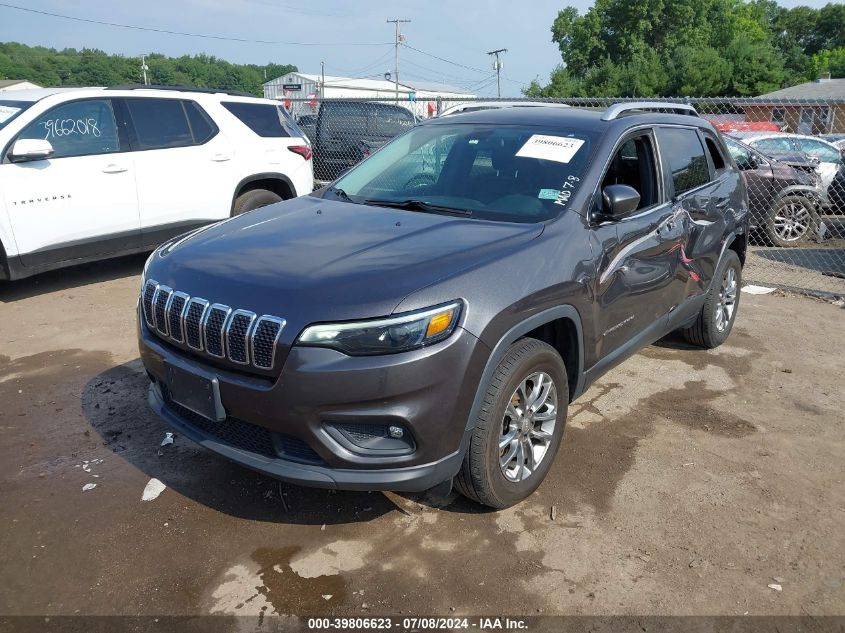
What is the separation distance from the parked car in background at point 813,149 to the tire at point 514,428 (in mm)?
9342

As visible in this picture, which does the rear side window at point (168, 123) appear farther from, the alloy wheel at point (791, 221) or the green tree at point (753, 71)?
the green tree at point (753, 71)

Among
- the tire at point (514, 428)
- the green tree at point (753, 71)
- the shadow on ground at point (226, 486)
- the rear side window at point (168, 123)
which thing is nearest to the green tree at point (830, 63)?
the green tree at point (753, 71)

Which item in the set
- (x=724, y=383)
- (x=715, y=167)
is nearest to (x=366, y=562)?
(x=724, y=383)

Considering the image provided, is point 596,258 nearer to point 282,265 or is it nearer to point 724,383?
point 282,265

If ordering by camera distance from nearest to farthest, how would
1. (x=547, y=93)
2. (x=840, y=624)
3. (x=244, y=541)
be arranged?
(x=840, y=624) → (x=244, y=541) → (x=547, y=93)

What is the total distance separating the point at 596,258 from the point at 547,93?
54.6 m

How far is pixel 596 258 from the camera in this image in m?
3.52

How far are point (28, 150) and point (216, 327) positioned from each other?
167 inches

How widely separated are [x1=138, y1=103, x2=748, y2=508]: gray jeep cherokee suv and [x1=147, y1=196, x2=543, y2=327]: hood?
0.04ft

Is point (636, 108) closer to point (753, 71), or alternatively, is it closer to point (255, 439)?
point (255, 439)

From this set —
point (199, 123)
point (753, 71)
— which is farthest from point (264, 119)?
point (753, 71)

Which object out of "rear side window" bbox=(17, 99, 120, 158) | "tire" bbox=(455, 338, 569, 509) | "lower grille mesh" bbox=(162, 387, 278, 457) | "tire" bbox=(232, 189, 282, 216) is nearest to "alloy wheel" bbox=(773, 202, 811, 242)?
"tire" bbox=(232, 189, 282, 216)

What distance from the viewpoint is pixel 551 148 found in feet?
12.6

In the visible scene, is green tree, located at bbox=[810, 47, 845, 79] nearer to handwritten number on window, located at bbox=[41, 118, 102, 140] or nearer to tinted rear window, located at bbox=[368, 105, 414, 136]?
tinted rear window, located at bbox=[368, 105, 414, 136]
